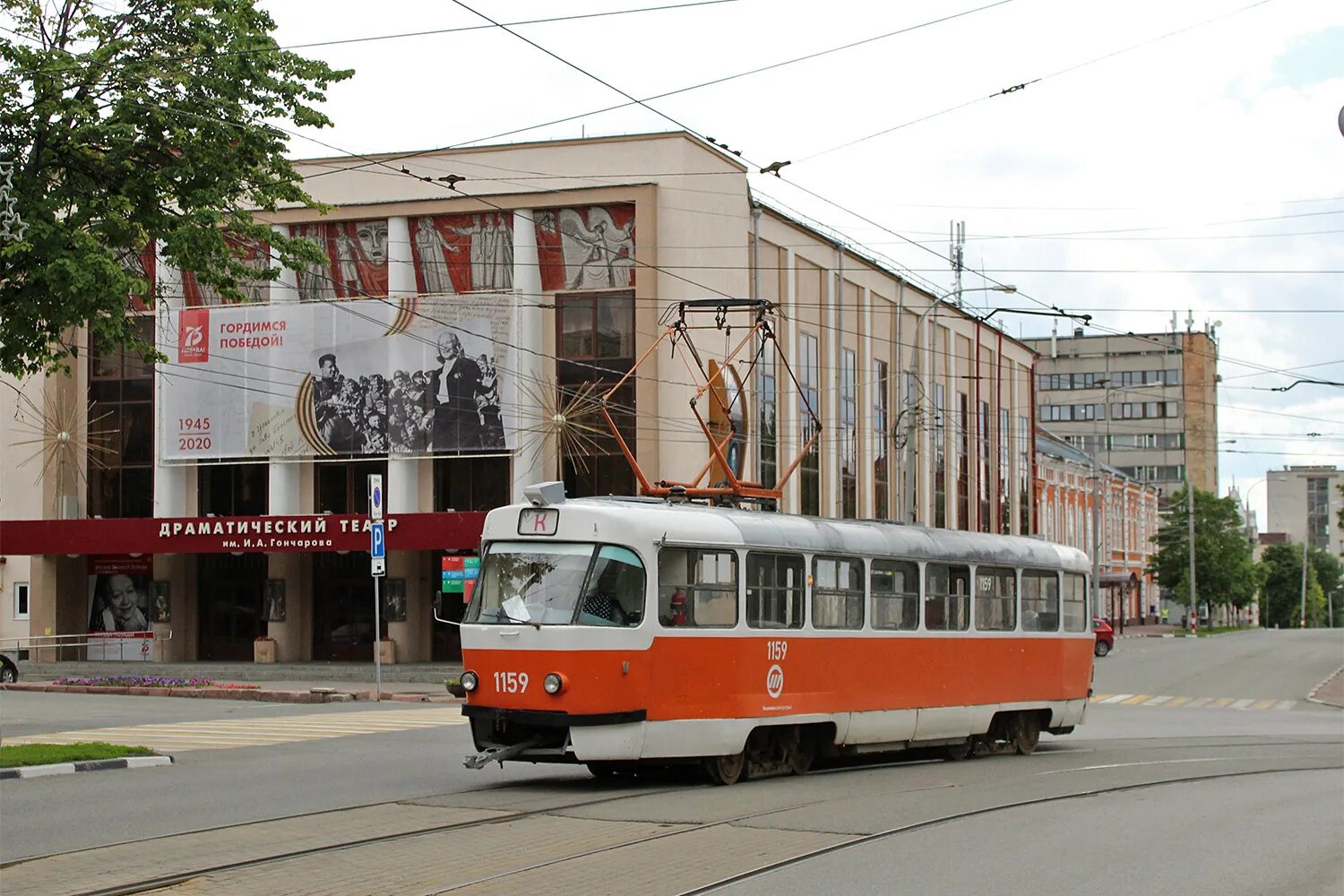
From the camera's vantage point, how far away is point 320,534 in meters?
40.4

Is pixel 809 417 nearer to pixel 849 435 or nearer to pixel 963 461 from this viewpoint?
pixel 849 435

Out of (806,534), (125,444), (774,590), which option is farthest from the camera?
(125,444)

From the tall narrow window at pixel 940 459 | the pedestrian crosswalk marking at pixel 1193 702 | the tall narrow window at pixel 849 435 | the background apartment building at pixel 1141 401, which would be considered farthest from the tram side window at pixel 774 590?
the background apartment building at pixel 1141 401

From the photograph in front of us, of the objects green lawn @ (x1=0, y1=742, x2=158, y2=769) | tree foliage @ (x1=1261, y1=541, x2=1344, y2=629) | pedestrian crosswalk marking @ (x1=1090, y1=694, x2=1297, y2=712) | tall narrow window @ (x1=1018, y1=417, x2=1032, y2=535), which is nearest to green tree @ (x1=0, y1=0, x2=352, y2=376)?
green lawn @ (x1=0, y1=742, x2=158, y2=769)

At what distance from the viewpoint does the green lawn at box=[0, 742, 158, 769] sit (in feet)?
54.5

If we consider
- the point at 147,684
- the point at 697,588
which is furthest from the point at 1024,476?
the point at 697,588

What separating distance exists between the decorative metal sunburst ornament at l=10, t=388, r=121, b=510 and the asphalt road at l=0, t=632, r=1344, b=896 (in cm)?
2672

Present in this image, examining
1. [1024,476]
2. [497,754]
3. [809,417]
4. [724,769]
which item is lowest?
[724,769]

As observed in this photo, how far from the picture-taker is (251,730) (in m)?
22.2

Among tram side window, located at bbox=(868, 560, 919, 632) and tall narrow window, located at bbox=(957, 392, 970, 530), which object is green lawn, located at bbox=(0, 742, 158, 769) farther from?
tall narrow window, located at bbox=(957, 392, 970, 530)

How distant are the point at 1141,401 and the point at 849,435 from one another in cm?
8362

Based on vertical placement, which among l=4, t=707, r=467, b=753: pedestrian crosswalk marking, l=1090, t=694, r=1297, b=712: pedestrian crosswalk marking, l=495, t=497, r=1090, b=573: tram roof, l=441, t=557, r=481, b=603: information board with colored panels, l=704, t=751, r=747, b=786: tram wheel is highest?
l=495, t=497, r=1090, b=573: tram roof

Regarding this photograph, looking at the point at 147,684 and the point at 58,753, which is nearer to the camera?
the point at 58,753

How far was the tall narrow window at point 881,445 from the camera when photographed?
2064 inches
